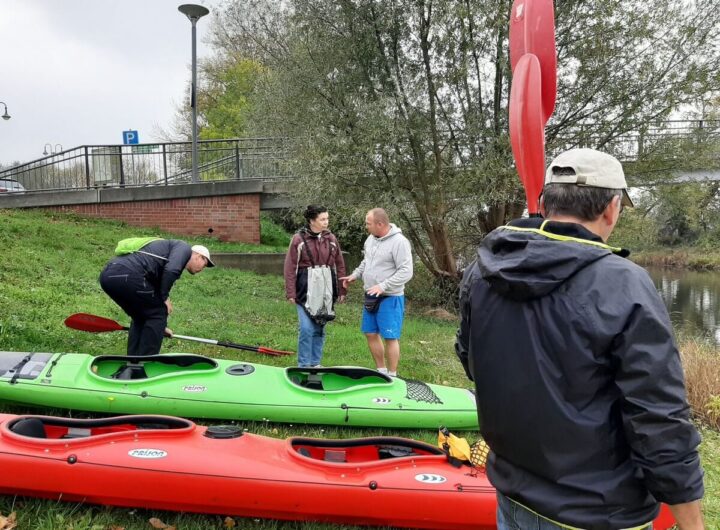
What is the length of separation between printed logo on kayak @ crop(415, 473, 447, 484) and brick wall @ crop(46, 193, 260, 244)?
39.6ft

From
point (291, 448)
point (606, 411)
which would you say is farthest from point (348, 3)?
point (606, 411)

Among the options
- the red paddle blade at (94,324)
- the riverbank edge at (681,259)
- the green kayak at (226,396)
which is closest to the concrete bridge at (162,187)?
the red paddle blade at (94,324)

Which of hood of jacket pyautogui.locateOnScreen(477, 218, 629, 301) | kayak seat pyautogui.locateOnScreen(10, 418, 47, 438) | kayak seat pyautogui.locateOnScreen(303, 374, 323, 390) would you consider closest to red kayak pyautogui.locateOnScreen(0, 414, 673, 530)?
kayak seat pyautogui.locateOnScreen(10, 418, 47, 438)

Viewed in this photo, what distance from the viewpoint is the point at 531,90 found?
302 centimetres

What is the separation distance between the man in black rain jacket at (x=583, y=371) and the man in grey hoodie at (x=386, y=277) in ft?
11.0

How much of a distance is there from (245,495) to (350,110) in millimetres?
7493

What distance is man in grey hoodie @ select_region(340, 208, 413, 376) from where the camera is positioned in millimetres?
4812

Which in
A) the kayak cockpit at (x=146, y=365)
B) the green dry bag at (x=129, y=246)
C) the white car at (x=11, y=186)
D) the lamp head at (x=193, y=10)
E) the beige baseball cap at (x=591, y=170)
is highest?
the lamp head at (x=193, y=10)

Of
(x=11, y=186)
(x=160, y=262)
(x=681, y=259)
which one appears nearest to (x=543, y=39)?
(x=160, y=262)

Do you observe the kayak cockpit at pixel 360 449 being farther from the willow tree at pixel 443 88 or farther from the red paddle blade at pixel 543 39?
the willow tree at pixel 443 88

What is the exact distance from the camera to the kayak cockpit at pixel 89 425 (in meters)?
3.17

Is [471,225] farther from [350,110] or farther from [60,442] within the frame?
[60,442]

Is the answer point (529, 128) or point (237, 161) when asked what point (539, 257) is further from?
point (237, 161)

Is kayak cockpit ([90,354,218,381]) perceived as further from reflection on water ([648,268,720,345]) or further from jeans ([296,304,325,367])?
reflection on water ([648,268,720,345])
